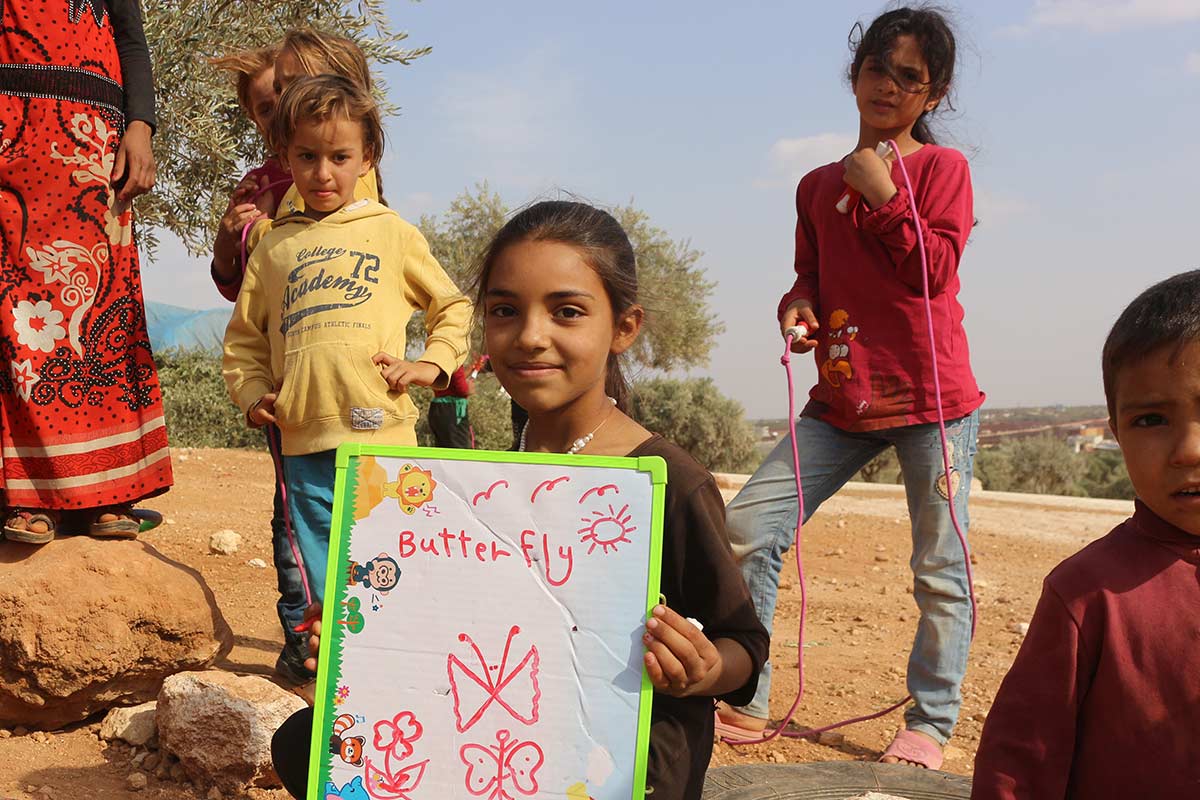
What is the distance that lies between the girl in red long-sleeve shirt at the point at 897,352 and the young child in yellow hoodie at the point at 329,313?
1171 mm

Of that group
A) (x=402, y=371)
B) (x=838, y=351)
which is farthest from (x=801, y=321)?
(x=402, y=371)

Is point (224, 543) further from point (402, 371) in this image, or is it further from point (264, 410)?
point (402, 371)

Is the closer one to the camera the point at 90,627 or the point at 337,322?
the point at 337,322

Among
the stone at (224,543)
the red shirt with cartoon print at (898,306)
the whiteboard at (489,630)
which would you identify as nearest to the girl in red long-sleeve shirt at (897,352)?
the red shirt with cartoon print at (898,306)

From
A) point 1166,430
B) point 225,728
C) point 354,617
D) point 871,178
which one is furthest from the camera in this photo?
point 871,178

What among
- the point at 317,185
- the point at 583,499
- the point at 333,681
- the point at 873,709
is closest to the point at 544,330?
the point at 583,499

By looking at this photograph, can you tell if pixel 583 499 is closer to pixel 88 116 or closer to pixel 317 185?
pixel 317 185

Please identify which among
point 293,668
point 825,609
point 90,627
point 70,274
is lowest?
point 825,609

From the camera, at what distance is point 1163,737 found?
157cm

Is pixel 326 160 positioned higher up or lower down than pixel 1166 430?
higher up

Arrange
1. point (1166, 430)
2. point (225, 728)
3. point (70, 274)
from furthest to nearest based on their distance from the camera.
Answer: point (70, 274) < point (225, 728) < point (1166, 430)

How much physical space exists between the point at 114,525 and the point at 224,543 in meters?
2.50

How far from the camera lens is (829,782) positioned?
9.67 feet

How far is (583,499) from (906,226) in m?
1.79
